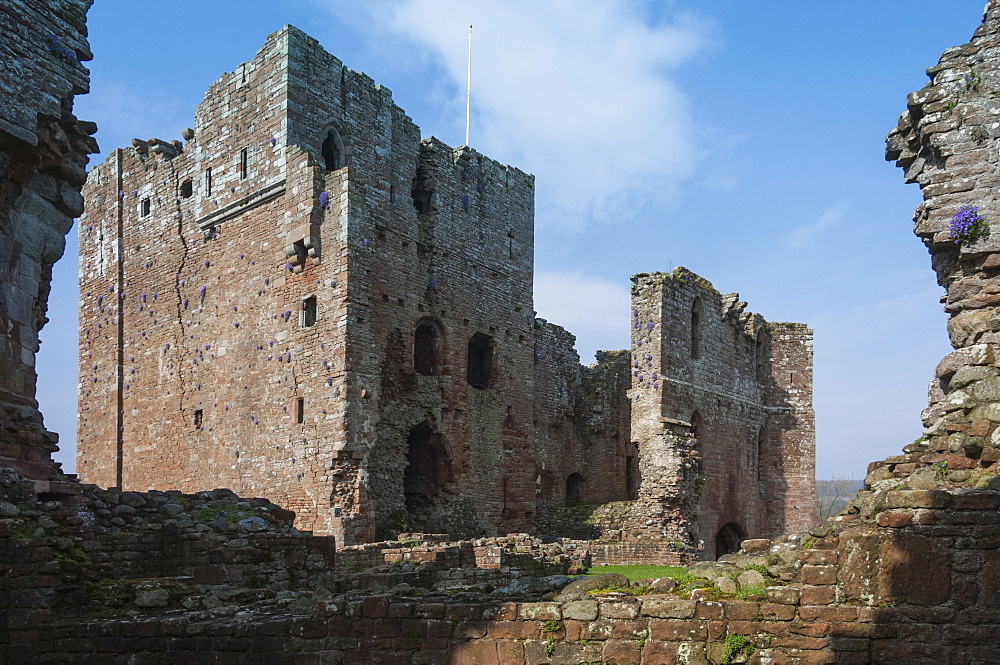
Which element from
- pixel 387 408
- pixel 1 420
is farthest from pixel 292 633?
pixel 387 408

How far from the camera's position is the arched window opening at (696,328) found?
2770cm

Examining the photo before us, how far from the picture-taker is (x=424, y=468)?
22.8m

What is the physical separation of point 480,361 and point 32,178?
47.2 feet

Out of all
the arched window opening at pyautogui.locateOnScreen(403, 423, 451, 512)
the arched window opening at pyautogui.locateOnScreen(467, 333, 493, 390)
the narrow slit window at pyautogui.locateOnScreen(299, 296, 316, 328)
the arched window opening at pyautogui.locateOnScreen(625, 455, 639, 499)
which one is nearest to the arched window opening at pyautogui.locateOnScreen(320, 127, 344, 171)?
the narrow slit window at pyautogui.locateOnScreen(299, 296, 316, 328)

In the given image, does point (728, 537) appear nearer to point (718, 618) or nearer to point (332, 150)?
point (332, 150)

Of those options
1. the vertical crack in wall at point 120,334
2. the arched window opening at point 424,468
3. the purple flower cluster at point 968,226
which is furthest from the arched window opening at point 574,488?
the purple flower cluster at point 968,226

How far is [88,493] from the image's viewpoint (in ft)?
39.6

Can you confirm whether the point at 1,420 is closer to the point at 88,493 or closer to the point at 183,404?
the point at 88,493

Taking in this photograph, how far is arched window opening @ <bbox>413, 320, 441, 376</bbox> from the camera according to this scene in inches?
897

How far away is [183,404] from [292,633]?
53.5 feet

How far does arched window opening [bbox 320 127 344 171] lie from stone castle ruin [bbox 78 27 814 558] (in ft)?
0.17

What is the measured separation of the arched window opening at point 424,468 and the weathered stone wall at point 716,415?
549cm

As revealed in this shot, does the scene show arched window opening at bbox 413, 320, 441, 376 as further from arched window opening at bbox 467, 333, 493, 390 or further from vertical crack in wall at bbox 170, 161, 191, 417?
vertical crack in wall at bbox 170, 161, 191, 417

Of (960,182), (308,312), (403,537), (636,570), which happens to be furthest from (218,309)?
(960,182)
